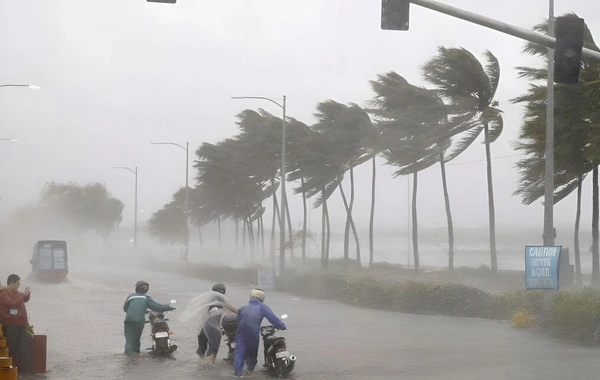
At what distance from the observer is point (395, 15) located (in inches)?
493

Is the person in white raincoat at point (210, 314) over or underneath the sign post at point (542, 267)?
underneath

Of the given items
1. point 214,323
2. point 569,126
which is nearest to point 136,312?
point 214,323

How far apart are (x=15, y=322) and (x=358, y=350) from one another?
6.96 meters

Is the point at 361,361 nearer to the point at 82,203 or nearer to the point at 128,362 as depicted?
the point at 128,362

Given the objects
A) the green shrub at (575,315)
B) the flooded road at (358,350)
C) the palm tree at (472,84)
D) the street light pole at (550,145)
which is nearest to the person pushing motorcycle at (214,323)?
the flooded road at (358,350)

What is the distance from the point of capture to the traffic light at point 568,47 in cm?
1272

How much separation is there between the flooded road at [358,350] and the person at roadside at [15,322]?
43 centimetres

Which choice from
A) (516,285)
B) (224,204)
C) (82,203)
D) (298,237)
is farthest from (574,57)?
(82,203)

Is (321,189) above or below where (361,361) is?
above

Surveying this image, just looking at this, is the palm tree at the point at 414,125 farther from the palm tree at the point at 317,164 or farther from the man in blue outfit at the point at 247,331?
the man in blue outfit at the point at 247,331

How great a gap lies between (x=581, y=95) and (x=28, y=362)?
67.2ft

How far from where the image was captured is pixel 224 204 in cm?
8194

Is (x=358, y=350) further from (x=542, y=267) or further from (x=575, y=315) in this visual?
(x=542, y=267)

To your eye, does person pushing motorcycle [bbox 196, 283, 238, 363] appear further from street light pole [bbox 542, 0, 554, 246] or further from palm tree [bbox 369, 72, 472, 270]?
palm tree [bbox 369, 72, 472, 270]
